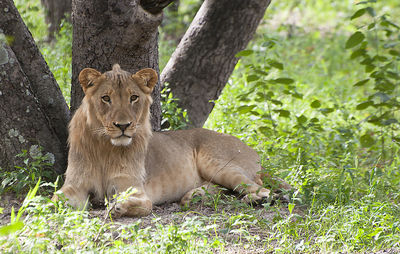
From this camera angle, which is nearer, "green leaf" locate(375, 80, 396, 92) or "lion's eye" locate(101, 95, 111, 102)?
"lion's eye" locate(101, 95, 111, 102)

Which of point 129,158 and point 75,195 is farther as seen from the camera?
point 129,158

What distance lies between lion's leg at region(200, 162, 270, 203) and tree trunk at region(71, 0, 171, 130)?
1.00m

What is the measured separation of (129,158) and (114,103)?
0.49 meters

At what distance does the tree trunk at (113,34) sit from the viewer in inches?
168

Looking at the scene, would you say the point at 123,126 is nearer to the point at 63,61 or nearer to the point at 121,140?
the point at 121,140

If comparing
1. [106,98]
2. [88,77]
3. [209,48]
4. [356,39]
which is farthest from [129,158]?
[356,39]

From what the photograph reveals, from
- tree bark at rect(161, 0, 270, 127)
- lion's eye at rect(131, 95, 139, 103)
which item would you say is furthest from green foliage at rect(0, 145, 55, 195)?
tree bark at rect(161, 0, 270, 127)

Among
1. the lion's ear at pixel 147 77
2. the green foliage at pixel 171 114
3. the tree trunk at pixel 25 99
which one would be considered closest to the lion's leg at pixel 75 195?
the tree trunk at pixel 25 99

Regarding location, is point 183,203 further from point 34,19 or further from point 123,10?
point 34,19

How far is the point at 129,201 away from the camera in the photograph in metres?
3.86

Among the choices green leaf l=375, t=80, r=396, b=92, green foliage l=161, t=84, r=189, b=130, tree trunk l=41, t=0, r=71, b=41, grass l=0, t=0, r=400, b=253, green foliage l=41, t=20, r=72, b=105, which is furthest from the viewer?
tree trunk l=41, t=0, r=71, b=41

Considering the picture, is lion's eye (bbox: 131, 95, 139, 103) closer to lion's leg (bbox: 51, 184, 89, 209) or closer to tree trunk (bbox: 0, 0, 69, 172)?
lion's leg (bbox: 51, 184, 89, 209)

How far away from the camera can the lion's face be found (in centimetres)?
391

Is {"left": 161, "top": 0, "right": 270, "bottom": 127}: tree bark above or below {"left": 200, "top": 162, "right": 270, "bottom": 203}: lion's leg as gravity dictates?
above
